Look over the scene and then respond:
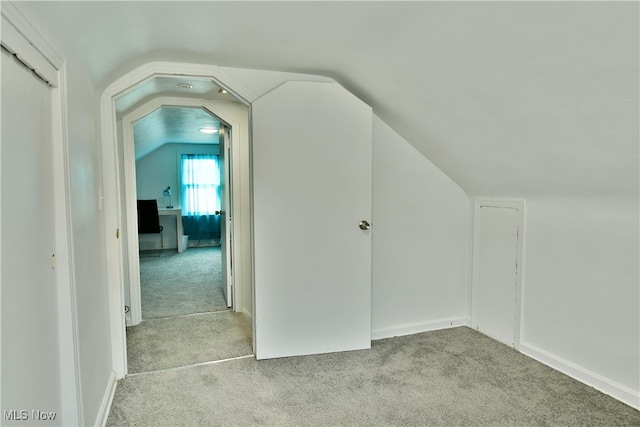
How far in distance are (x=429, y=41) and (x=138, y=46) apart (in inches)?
57.7

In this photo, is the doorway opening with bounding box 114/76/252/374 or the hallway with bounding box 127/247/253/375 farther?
the doorway opening with bounding box 114/76/252/374

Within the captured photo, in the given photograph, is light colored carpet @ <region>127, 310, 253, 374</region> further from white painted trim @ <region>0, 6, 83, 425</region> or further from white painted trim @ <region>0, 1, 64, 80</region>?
white painted trim @ <region>0, 1, 64, 80</region>

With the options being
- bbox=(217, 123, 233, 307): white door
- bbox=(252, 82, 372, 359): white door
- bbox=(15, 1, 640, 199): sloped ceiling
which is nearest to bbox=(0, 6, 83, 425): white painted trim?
bbox=(15, 1, 640, 199): sloped ceiling

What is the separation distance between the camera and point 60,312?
1.46 meters

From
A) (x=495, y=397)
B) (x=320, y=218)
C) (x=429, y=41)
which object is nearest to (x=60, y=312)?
(x=320, y=218)

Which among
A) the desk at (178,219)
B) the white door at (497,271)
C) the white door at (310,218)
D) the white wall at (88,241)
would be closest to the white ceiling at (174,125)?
the desk at (178,219)

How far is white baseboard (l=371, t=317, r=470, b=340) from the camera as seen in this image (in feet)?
9.64

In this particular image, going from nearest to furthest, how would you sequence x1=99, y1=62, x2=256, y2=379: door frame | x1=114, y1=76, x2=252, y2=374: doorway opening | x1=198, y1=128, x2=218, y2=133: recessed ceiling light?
x1=99, y1=62, x2=256, y2=379: door frame, x1=114, y1=76, x2=252, y2=374: doorway opening, x1=198, y1=128, x2=218, y2=133: recessed ceiling light

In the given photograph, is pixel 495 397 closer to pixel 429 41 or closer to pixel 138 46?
pixel 429 41

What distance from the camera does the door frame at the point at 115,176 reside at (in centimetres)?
228

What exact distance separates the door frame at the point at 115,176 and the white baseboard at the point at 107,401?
11 cm

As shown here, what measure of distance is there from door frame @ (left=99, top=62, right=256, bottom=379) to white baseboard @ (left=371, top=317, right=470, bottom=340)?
1.77m

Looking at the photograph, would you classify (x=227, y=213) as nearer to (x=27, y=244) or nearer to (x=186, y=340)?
(x=186, y=340)

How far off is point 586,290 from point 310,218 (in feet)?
5.71
